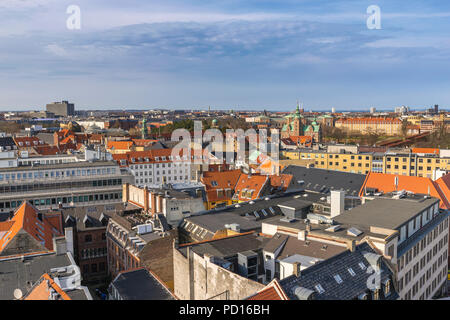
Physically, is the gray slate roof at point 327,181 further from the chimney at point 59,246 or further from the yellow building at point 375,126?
the yellow building at point 375,126

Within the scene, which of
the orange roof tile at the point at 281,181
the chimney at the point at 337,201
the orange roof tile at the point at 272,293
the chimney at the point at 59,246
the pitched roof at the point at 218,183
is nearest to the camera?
the orange roof tile at the point at 272,293

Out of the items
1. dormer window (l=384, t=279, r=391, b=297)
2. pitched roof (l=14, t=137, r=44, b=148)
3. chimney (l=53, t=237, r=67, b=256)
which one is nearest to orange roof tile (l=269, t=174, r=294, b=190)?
dormer window (l=384, t=279, r=391, b=297)

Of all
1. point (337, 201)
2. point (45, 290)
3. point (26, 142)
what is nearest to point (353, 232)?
point (337, 201)

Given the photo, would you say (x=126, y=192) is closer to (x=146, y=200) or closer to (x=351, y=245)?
(x=146, y=200)

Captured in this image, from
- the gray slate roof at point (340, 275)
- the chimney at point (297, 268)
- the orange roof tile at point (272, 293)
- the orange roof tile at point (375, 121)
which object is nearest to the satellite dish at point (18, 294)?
the orange roof tile at point (272, 293)

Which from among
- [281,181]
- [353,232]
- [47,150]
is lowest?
[281,181]

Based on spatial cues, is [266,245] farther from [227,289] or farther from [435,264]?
[435,264]
